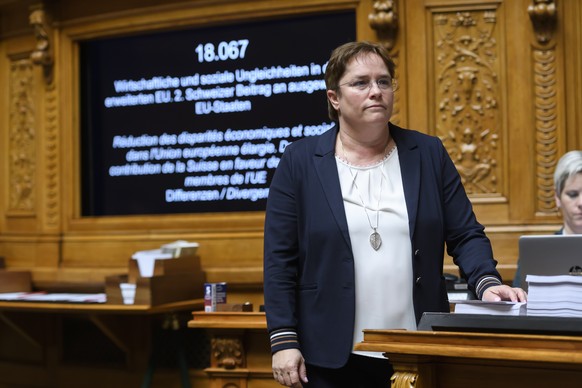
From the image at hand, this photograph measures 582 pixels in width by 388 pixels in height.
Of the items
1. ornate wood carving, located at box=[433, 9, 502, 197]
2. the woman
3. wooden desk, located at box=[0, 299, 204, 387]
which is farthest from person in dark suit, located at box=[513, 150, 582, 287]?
wooden desk, located at box=[0, 299, 204, 387]

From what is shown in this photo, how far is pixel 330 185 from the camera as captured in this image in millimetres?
2561

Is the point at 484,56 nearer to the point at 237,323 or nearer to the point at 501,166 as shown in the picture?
the point at 501,166

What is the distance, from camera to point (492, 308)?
7.16ft

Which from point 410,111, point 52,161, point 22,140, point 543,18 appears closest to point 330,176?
point 410,111

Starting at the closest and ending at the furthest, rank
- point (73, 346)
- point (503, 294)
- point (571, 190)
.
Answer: point (503, 294) < point (571, 190) < point (73, 346)

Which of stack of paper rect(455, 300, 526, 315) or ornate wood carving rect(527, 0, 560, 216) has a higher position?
ornate wood carving rect(527, 0, 560, 216)

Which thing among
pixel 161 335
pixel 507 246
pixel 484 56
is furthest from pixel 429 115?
pixel 161 335

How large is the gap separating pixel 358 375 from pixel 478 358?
46cm

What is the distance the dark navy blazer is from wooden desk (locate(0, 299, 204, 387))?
7.25 ft

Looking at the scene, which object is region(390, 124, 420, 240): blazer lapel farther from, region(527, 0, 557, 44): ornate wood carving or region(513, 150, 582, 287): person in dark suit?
region(527, 0, 557, 44): ornate wood carving

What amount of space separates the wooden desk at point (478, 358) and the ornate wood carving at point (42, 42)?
3.77 m

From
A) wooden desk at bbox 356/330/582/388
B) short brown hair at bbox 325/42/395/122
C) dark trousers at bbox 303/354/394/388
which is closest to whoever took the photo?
wooden desk at bbox 356/330/582/388

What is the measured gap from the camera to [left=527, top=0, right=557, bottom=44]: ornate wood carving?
4234mm

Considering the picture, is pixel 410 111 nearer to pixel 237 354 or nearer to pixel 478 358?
pixel 237 354
